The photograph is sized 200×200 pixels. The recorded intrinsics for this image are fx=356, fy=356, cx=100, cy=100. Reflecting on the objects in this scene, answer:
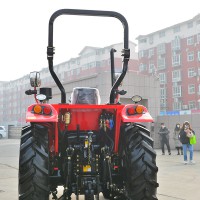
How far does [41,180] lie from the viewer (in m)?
4.36

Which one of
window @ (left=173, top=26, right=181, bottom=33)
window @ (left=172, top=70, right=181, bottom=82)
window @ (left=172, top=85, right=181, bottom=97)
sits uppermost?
window @ (left=173, top=26, right=181, bottom=33)

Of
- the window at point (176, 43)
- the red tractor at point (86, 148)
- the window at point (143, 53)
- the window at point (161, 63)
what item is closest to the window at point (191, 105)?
the window at point (161, 63)

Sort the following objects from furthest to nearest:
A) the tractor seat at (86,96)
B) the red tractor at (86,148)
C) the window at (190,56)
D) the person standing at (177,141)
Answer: the window at (190,56), the person standing at (177,141), the tractor seat at (86,96), the red tractor at (86,148)

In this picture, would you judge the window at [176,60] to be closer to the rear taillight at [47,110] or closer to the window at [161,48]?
the window at [161,48]

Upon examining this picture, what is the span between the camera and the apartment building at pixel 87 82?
70.1ft

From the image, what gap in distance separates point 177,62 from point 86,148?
58.5m

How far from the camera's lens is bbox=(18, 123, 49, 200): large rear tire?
14.1 ft

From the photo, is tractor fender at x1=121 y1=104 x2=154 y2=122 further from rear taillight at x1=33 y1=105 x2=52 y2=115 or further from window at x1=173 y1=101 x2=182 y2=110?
window at x1=173 y1=101 x2=182 y2=110

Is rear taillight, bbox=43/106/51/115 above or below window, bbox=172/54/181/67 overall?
below

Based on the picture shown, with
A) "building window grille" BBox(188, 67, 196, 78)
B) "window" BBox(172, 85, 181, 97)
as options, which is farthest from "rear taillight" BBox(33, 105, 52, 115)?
"window" BBox(172, 85, 181, 97)

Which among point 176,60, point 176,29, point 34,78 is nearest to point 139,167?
point 34,78

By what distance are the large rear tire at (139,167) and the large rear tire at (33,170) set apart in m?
1.11

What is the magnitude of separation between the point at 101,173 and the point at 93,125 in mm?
740

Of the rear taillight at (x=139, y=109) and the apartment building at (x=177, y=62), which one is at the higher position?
the apartment building at (x=177, y=62)
